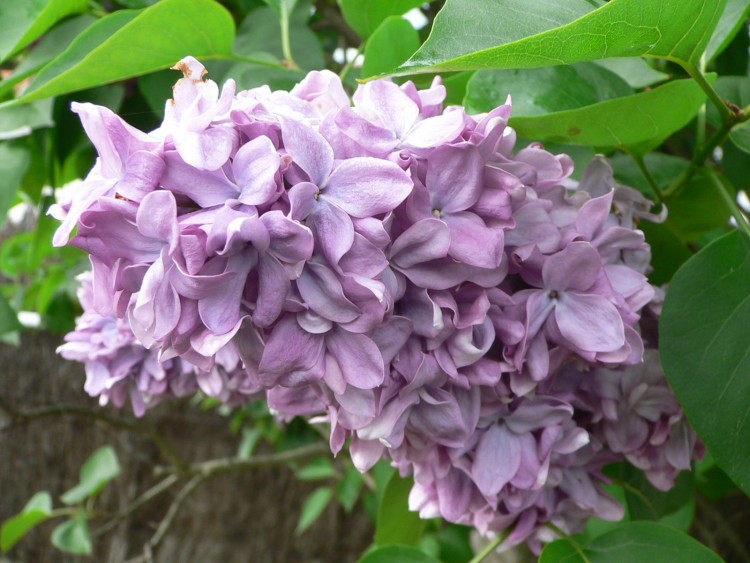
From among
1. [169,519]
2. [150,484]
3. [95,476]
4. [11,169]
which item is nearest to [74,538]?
[95,476]

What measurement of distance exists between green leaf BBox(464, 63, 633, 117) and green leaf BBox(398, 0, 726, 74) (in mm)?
85

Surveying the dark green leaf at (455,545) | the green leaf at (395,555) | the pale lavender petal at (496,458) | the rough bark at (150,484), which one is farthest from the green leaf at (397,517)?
the rough bark at (150,484)

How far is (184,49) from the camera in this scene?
1.50ft

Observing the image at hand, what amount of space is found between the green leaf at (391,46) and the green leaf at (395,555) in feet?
0.91

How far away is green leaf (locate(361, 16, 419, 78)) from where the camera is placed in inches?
18.1

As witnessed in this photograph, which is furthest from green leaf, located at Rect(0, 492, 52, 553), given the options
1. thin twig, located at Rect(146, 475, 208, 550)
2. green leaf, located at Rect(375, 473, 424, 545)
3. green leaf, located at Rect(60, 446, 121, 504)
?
green leaf, located at Rect(375, 473, 424, 545)

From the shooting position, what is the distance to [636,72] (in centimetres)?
49

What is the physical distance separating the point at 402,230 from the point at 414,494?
18 centimetres

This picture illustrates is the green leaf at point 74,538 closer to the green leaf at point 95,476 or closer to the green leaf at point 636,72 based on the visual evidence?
the green leaf at point 95,476

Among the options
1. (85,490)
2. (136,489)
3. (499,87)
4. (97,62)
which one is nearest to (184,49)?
(97,62)

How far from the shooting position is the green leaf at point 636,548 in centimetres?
39

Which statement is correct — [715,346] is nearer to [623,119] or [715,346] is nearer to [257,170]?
[623,119]

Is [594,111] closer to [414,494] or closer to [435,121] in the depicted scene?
[435,121]

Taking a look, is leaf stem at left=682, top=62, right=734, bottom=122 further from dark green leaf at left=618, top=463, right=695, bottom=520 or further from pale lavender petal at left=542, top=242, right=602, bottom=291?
dark green leaf at left=618, top=463, right=695, bottom=520
